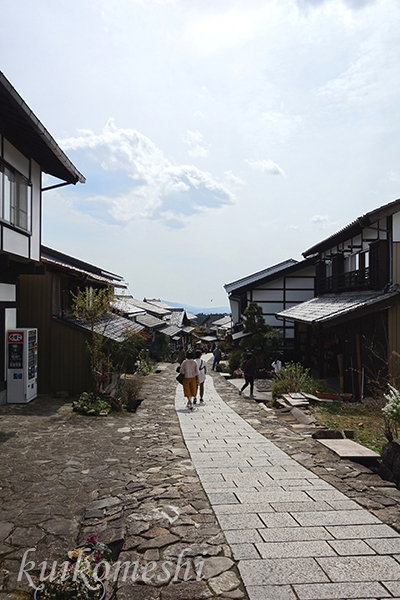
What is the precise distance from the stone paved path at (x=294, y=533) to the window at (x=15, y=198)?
751 cm

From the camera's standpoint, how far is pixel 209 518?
4.57 meters

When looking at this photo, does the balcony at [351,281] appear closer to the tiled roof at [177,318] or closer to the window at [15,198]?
the window at [15,198]

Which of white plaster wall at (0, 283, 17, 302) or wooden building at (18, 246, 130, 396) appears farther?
wooden building at (18, 246, 130, 396)

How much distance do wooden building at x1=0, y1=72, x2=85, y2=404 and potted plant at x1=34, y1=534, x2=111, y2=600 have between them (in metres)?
7.93

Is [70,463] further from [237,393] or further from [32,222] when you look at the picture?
[237,393]

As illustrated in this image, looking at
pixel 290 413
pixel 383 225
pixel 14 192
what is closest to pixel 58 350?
pixel 14 192

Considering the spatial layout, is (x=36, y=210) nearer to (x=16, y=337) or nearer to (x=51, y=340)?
(x=16, y=337)

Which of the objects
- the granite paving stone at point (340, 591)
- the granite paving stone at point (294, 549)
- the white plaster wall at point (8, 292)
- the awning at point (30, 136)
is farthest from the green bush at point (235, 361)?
the granite paving stone at point (340, 591)

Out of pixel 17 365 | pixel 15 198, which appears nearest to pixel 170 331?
pixel 17 365

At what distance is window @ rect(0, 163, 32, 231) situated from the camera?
387 inches

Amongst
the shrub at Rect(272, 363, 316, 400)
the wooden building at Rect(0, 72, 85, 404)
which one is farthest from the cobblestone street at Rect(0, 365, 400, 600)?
the wooden building at Rect(0, 72, 85, 404)

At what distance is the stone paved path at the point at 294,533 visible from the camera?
3.31m

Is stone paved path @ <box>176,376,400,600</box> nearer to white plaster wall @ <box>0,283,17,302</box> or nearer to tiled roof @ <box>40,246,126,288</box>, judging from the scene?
white plaster wall @ <box>0,283,17,302</box>

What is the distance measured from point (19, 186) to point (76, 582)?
10116 mm
